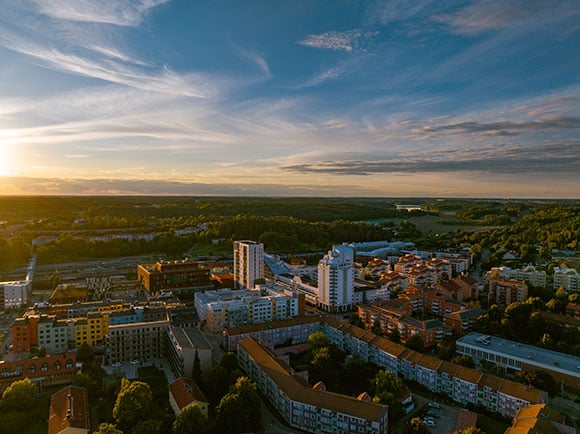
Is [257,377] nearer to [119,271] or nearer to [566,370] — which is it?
[566,370]

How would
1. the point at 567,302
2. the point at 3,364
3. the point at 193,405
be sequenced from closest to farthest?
the point at 193,405 < the point at 3,364 < the point at 567,302

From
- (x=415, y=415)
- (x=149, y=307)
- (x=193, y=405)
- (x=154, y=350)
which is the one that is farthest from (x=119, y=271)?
(x=415, y=415)

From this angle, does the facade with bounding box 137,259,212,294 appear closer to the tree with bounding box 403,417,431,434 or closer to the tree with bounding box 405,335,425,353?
the tree with bounding box 405,335,425,353

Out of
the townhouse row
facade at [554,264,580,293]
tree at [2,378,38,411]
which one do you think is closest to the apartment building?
facade at [554,264,580,293]

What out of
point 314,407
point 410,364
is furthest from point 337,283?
point 314,407

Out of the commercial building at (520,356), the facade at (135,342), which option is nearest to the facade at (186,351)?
the facade at (135,342)

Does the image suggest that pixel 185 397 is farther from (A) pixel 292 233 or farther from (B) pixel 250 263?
(A) pixel 292 233
